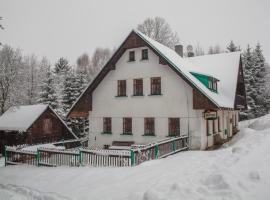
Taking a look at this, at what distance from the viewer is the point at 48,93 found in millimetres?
34719

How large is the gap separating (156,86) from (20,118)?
16842 millimetres

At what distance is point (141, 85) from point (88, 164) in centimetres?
879

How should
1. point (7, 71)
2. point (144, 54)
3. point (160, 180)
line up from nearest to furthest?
point (160, 180) → point (144, 54) → point (7, 71)

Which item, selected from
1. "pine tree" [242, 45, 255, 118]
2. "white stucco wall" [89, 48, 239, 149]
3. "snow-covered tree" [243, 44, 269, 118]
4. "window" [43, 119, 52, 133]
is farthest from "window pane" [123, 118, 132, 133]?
"snow-covered tree" [243, 44, 269, 118]

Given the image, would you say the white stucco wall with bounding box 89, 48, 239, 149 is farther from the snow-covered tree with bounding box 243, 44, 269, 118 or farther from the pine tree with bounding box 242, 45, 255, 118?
the snow-covered tree with bounding box 243, 44, 269, 118

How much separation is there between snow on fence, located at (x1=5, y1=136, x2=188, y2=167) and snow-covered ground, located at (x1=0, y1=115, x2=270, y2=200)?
2.44 feet

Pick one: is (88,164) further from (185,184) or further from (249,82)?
(249,82)

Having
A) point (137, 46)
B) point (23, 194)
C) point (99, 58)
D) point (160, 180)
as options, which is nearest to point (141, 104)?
point (137, 46)

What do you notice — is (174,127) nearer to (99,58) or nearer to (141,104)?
(141,104)

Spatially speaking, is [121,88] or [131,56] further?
[121,88]

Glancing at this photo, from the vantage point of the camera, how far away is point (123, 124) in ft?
68.8

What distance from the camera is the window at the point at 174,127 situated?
18906 millimetres

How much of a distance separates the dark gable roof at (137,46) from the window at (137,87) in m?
2.45

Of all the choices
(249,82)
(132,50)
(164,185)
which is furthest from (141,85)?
(249,82)
